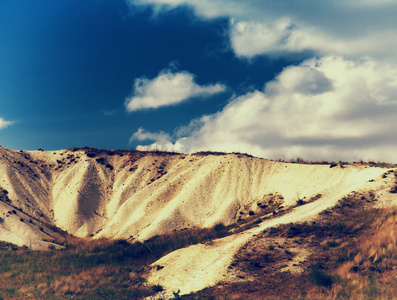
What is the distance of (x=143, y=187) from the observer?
67375 mm

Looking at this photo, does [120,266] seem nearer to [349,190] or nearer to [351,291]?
[351,291]

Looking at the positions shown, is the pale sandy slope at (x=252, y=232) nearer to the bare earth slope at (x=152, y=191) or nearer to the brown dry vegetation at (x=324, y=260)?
the bare earth slope at (x=152, y=191)

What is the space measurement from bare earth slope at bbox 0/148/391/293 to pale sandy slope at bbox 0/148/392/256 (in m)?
0.15

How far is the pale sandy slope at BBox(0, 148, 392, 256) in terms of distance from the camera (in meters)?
51.4

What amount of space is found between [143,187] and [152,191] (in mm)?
4155

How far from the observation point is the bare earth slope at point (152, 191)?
151ft

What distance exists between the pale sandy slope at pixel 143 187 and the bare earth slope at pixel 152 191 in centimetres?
15

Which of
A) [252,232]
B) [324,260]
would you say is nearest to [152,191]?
[252,232]

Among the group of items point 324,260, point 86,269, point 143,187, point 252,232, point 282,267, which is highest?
point 143,187

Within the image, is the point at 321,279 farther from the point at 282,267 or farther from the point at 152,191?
the point at 152,191

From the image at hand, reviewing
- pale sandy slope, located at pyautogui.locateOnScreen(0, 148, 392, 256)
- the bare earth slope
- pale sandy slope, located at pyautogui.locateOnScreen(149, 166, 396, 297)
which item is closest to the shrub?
pale sandy slope, located at pyautogui.locateOnScreen(149, 166, 396, 297)

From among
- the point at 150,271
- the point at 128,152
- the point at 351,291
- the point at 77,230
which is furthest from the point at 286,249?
the point at 128,152

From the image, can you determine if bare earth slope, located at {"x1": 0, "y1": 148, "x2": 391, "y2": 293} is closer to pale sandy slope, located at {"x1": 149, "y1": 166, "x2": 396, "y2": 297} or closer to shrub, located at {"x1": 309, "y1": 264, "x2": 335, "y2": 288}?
pale sandy slope, located at {"x1": 149, "y1": 166, "x2": 396, "y2": 297}

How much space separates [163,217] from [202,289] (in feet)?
90.6
